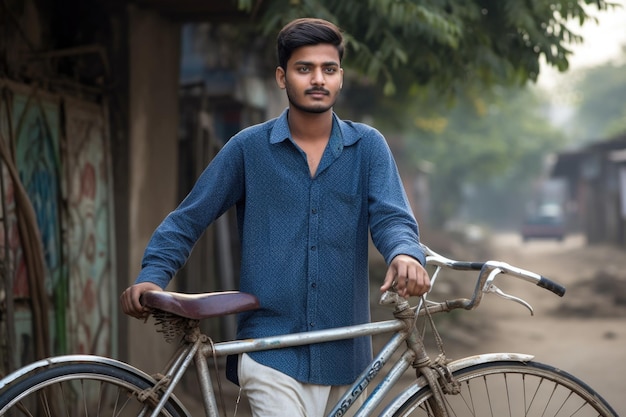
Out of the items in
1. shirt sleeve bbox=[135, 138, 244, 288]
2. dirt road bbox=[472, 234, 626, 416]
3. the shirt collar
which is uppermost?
the shirt collar

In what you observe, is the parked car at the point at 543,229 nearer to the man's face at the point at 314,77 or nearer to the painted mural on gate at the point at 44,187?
the painted mural on gate at the point at 44,187

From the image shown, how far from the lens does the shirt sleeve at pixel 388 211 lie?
8.49 ft

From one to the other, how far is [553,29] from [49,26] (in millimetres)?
3170

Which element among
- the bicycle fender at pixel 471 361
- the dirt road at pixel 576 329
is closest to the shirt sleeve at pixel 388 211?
the bicycle fender at pixel 471 361

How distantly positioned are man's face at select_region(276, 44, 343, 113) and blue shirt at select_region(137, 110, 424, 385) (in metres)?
0.13

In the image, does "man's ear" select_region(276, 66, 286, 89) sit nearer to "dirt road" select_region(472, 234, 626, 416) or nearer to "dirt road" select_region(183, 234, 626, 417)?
"dirt road" select_region(183, 234, 626, 417)

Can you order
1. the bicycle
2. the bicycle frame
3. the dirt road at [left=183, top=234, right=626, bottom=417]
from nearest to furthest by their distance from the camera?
the bicycle, the bicycle frame, the dirt road at [left=183, top=234, right=626, bottom=417]

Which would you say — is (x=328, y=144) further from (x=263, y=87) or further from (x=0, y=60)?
(x=263, y=87)

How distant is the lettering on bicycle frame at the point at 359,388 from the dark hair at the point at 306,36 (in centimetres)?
90

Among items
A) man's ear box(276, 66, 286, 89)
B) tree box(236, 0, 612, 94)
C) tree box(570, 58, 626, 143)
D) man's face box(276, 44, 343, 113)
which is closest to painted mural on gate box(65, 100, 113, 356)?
tree box(236, 0, 612, 94)

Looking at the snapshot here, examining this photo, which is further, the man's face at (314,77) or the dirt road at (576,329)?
the dirt road at (576,329)

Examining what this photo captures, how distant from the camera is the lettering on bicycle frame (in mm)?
2672

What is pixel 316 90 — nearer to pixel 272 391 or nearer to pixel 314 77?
pixel 314 77

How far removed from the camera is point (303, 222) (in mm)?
2752
